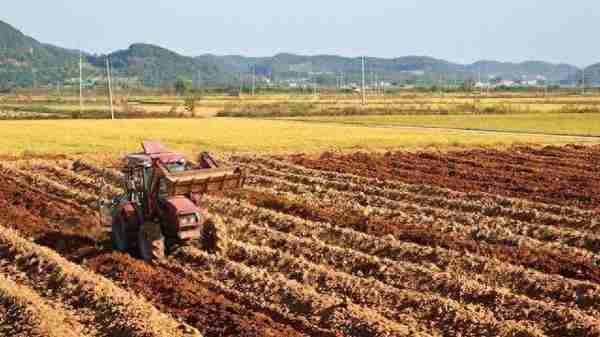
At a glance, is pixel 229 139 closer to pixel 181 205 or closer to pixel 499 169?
pixel 499 169

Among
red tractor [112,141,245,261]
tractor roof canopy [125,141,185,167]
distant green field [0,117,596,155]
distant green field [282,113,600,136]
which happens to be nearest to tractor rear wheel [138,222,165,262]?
red tractor [112,141,245,261]

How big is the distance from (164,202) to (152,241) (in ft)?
2.31

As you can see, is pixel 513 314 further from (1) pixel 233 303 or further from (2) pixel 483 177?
(2) pixel 483 177

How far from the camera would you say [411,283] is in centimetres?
1346

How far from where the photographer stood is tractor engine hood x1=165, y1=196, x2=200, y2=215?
46.0 ft

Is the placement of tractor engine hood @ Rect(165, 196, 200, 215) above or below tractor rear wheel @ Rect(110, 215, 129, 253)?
above

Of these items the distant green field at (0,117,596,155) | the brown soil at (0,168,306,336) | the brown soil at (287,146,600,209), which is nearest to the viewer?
the brown soil at (0,168,306,336)

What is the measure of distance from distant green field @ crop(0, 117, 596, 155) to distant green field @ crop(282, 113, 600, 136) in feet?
23.0

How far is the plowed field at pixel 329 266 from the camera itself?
1135 centimetres

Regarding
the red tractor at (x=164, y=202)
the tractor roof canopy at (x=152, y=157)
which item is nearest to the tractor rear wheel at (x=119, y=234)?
the red tractor at (x=164, y=202)

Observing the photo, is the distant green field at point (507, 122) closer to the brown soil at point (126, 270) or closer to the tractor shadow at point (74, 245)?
the brown soil at point (126, 270)

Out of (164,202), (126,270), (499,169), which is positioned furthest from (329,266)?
(499,169)

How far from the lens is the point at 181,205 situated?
562 inches

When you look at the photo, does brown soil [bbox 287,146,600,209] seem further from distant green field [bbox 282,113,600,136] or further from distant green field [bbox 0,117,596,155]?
distant green field [bbox 282,113,600,136]
